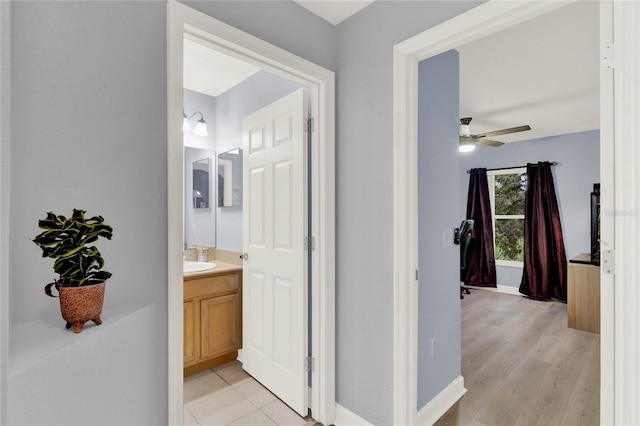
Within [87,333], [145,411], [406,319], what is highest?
[87,333]

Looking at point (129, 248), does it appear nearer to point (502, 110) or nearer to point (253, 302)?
point (253, 302)

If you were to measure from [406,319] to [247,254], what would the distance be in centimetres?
136

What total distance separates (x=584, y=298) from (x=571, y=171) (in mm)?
2065

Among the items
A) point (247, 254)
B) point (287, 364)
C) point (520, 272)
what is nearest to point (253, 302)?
point (247, 254)

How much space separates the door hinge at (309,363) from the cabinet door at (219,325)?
916 mm

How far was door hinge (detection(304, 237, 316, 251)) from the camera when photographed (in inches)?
80.0

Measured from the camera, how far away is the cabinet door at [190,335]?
245 centimetres

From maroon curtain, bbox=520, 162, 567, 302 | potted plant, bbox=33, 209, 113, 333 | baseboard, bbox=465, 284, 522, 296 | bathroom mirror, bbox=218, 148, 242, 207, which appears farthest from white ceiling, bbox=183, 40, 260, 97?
baseboard, bbox=465, 284, 522, 296

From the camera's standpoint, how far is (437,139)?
214cm

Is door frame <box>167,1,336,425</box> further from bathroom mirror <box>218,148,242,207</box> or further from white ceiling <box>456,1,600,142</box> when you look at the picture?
white ceiling <box>456,1,600,142</box>
